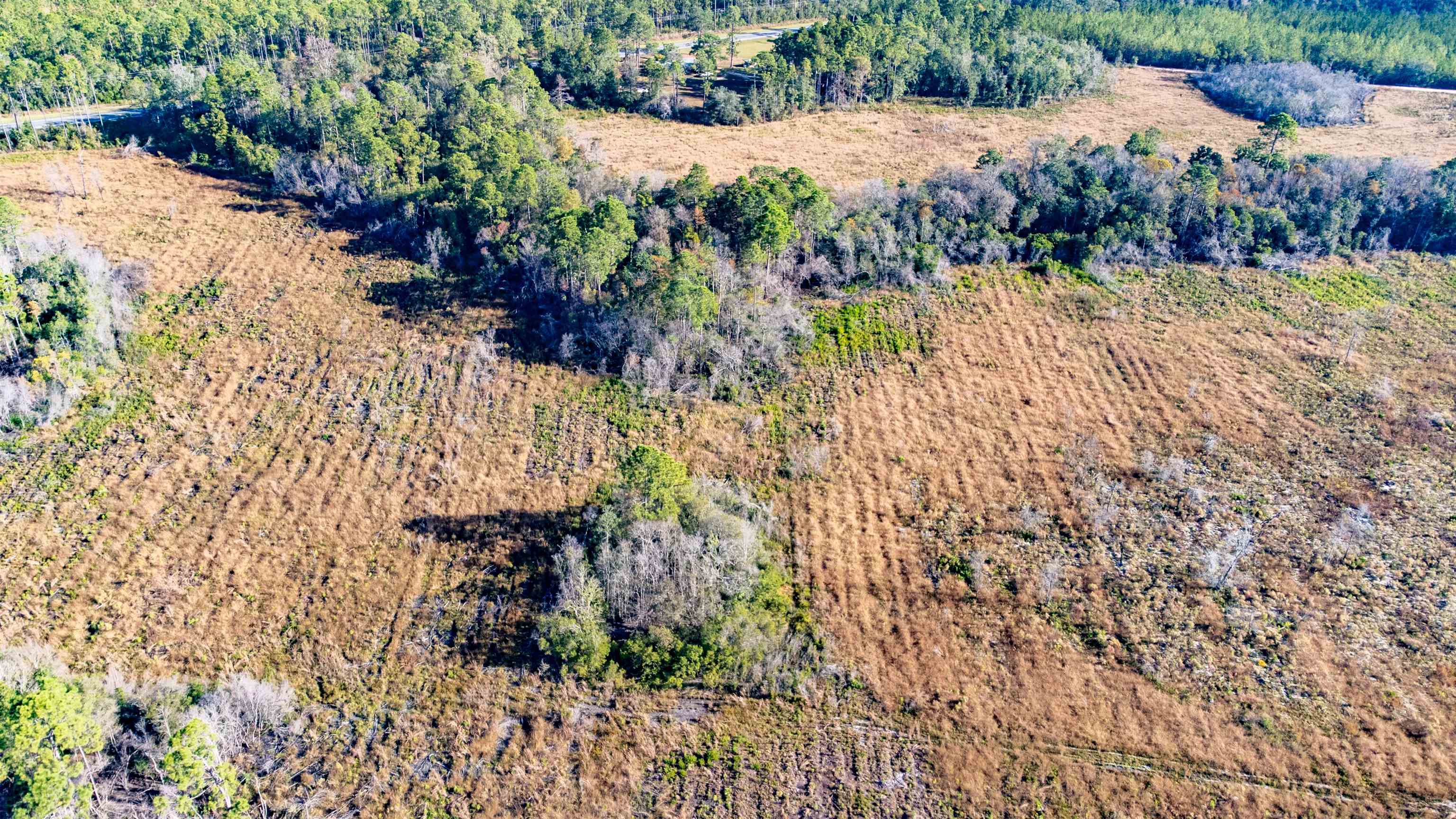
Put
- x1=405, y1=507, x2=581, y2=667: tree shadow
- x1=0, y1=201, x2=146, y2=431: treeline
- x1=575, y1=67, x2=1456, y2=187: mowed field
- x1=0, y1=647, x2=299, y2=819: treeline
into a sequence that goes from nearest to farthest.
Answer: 1. x1=0, y1=647, x2=299, y2=819: treeline
2. x1=405, y1=507, x2=581, y2=667: tree shadow
3. x1=0, y1=201, x2=146, y2=431: treeline
4. x1=575, y1=67, x2=1456, y2=187: mowed field

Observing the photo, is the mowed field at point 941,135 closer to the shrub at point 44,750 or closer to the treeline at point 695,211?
the treeline at point 695,211

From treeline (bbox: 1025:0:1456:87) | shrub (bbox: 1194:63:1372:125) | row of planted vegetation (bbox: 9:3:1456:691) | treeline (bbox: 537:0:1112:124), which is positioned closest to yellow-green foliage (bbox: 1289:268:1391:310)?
row of planted vegetation (bbox: 9:3:1456:691)

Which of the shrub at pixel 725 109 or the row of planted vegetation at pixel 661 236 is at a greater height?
the shrub at pixel 725 109

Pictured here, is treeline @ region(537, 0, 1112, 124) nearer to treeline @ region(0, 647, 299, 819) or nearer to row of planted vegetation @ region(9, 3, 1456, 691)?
row of planted vegetation @ region(9, 3, 1456, 691)

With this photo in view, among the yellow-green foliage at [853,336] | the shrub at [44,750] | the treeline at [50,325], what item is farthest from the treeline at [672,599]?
the treeline at [50,325]

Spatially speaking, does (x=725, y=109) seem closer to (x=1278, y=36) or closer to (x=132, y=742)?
(x=132, y=742)

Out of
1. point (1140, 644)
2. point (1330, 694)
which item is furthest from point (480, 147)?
point (1330, 694)
